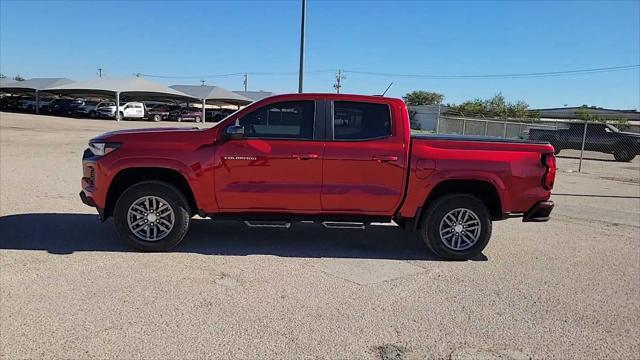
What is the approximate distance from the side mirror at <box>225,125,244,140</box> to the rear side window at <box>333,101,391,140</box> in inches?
41.5

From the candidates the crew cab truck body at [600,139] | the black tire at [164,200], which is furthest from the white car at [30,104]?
the black tire at [164,200]

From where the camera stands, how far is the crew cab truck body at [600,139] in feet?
78.2

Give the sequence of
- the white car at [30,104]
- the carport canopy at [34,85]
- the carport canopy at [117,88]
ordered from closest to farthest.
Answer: the carport canopy at [117,88] → the white car at [30,104] → the carport canopy at [34,85]

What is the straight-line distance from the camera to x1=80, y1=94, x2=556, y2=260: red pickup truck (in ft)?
18.2

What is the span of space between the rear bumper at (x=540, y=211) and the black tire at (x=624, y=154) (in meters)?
21.7

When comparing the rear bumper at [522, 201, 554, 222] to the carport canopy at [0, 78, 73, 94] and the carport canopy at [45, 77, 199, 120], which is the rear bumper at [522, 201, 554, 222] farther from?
the carport canopy at [0, 78, 73, 94]

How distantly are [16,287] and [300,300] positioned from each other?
2532mm

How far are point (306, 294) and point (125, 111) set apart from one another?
48678mm

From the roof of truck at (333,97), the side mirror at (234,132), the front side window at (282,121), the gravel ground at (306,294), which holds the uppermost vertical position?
the roof of truck at (333,97)

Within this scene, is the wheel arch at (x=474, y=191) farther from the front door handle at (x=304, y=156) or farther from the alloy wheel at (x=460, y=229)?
the front door handle at (x=304, y=156)

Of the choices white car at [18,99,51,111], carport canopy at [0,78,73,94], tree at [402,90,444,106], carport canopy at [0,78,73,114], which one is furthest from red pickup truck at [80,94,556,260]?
tree at [402,90,444,106]

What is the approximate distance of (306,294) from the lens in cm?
455

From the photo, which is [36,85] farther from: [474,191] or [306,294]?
[306,294]

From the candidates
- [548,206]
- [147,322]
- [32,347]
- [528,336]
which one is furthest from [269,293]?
[548,206]
